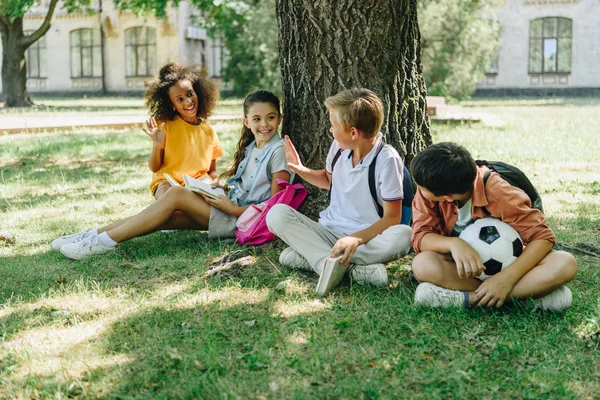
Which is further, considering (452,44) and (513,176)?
(452,44)

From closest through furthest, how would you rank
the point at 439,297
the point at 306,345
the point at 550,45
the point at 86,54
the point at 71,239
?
the point at 306,345 → the point at 439,297 → the point at 71,239 → the point at 550,45 → the point at 86,54

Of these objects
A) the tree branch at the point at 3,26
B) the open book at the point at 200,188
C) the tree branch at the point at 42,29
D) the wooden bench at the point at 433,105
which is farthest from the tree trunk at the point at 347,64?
the tree branch at the point at 3,26

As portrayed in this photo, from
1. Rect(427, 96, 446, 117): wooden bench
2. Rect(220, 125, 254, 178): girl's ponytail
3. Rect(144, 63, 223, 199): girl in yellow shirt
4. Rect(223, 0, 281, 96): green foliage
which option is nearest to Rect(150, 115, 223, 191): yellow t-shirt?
Rect(144, 63, 223, 199): girl in yellow shirt

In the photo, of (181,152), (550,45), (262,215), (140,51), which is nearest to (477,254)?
(262,215)

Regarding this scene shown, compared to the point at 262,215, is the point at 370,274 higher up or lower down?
lower down

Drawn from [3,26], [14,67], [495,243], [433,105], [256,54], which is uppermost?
[3,26]

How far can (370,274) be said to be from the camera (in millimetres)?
3848

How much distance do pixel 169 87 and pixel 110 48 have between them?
29.2 m

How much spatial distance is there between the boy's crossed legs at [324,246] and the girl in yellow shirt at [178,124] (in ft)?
4.58

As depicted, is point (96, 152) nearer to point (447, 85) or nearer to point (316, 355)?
point (316, 355)

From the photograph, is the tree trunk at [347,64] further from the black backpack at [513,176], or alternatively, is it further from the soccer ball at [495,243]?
the soccer ball at [495,243]

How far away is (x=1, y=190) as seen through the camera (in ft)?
24.0

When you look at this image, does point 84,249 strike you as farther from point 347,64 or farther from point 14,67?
point 14,67

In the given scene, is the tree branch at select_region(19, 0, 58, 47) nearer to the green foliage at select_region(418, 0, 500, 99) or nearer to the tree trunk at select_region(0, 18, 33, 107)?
the tree trunk at select_region(0, 18, 33, 107)
